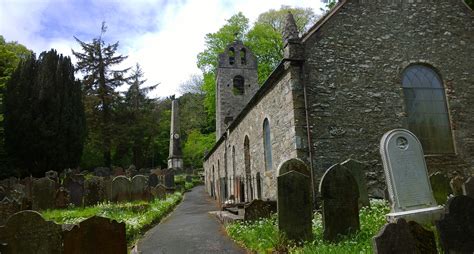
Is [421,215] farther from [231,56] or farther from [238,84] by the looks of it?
[231,56]

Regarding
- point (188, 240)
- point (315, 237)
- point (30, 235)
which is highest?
point (30, 235)

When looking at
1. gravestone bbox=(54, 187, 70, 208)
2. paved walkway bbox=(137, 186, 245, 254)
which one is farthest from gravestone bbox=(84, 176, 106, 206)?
paved walkway bbox=(137, 186, 245, 254)

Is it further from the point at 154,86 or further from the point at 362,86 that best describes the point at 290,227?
the point at 154,86

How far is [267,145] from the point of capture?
13273mm

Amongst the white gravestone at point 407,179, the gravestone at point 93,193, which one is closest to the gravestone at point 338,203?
the white gravestone at point 407,179

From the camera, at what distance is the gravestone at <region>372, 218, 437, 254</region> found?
393cm

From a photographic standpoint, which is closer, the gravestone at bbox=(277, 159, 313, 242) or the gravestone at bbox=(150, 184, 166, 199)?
the gravestone at bbox=(277, 159, 313, 242)

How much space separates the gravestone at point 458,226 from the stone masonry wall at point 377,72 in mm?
5387

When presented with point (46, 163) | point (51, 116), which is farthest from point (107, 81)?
point (46, 163)

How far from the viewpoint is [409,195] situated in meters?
6.05

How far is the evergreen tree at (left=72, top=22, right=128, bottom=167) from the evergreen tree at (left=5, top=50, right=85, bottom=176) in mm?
8503

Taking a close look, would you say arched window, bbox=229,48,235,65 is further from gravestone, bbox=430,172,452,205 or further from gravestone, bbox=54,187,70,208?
gravestone, bbox=430,172,452,205

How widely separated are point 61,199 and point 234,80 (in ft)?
62.9

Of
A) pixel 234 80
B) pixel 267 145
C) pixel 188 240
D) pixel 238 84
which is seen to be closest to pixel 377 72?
pixel 267 145
